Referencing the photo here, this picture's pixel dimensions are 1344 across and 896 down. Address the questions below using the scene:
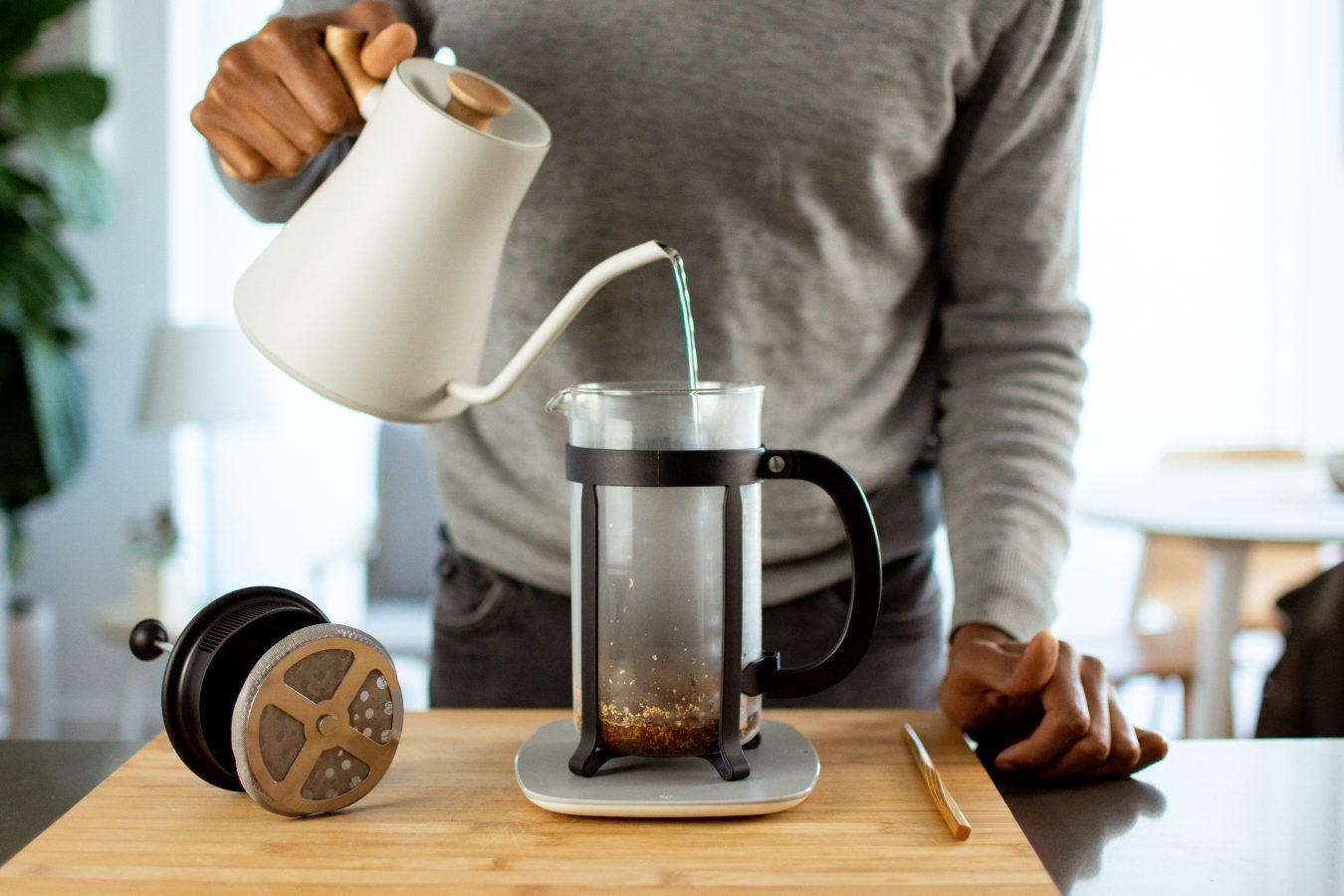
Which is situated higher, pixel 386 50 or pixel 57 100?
pixel 57 100

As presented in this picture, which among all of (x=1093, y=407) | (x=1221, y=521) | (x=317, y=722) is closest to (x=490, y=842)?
(x=317, y=722)

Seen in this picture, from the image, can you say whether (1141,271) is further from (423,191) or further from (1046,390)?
(423,191)

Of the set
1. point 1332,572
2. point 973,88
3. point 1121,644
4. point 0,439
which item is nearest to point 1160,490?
point 1121,644

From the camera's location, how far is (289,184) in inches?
34.8

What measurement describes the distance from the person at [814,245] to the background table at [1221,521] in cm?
140

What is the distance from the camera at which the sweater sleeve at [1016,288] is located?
962mm

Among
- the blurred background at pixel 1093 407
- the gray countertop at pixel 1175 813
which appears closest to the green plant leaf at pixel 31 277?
the blurred background at pixel 1093 407

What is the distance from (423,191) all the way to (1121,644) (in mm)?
2506

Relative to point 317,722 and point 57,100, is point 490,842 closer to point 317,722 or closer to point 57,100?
point 317,722

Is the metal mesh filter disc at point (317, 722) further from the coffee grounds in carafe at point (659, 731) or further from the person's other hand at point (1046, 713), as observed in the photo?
the person's other hand at point (1046, 713)

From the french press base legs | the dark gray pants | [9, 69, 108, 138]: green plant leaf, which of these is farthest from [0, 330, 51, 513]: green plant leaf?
the french press base legs

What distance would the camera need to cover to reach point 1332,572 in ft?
5.51

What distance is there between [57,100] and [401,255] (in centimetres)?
237

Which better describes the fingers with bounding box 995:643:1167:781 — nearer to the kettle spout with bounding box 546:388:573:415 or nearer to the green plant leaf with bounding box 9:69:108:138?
the kettle spout with bounding box 546:388:573:415
